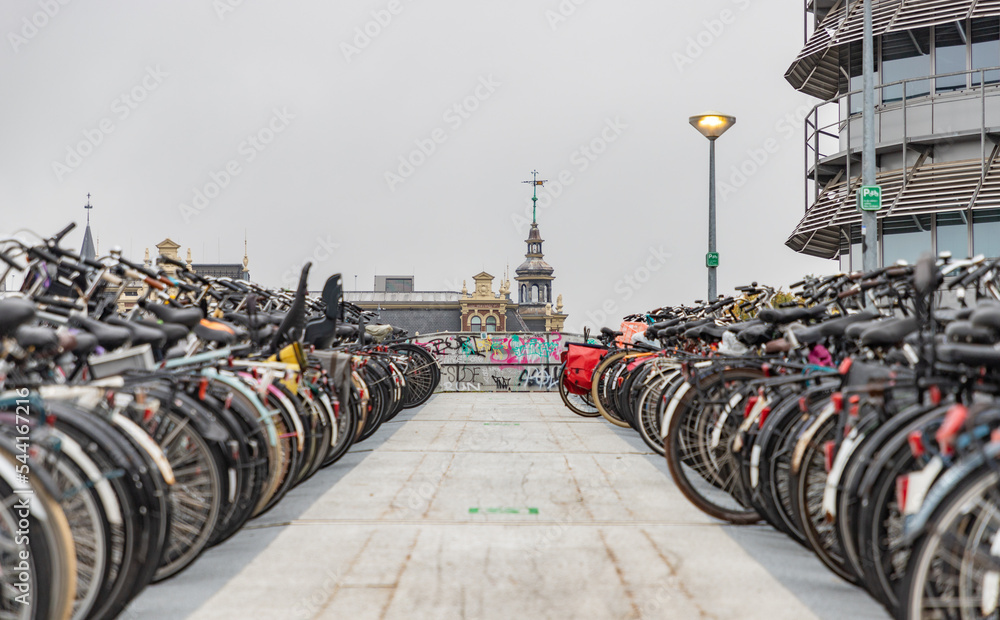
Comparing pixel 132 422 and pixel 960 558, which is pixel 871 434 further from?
pixel 132 422

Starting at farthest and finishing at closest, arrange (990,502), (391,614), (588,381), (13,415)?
(588,381) → (391,614) → (13,415) → (990,502)

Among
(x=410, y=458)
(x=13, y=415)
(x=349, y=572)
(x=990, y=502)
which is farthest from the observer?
(x=410, y=458)

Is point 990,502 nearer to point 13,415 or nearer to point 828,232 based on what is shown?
point 13,415

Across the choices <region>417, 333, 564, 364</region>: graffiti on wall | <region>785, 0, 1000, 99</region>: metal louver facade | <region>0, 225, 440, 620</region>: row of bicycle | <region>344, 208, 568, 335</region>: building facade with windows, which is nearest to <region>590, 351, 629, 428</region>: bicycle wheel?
<region>0, 225, 440, 620</region>: row of bicycle

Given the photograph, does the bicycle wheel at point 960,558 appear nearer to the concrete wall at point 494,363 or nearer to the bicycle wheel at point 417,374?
the bicycle wheel at point 417,374

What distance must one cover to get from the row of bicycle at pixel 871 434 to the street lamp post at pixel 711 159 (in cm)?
596

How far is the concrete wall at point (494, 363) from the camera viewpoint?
1805cm

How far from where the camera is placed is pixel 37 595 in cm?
263

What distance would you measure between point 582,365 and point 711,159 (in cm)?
419

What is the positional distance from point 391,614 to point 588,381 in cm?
766

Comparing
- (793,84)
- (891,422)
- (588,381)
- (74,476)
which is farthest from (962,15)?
(74,476)

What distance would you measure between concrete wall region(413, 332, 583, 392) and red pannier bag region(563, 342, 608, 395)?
6564mm

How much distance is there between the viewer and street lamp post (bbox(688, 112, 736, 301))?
12570 mm

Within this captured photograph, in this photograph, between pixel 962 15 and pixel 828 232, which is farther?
pixel 828 232
